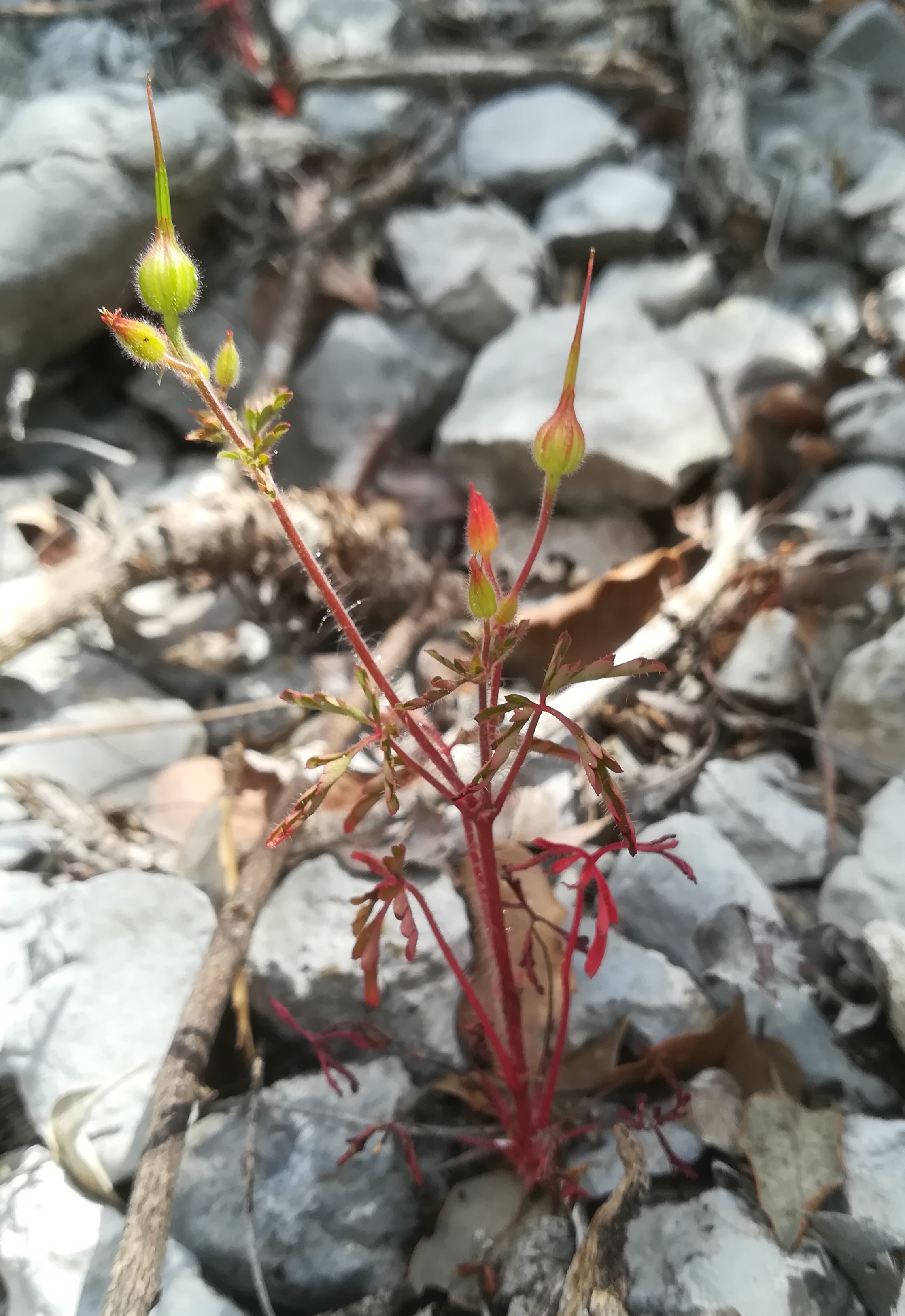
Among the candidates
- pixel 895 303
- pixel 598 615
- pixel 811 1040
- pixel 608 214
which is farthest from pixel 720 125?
Result: pixel 811 1040

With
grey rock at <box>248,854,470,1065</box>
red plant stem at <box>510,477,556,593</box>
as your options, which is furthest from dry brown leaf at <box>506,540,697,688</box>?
red plant stem at <box>510,477,556,593</box>

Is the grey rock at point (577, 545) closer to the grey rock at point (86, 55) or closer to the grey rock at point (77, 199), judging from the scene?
the grey rock at point (77, 199)

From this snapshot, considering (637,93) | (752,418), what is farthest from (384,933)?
(637,93)

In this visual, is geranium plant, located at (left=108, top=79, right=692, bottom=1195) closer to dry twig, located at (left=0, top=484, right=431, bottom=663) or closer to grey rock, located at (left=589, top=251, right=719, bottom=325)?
dry twig, located at (left=0, top=484, right=431, bottom=663)

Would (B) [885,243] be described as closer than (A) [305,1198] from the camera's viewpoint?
No

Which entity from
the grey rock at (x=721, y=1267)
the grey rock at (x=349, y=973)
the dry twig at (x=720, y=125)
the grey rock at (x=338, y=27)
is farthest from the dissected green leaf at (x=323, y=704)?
the grey rock at (x=338, y=27)

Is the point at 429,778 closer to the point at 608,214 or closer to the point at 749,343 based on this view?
the point at 749,343
